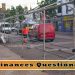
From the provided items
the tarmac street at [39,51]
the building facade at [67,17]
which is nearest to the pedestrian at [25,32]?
the tarmac street at [39,51]

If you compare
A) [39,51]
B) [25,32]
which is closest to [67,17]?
[39,51]

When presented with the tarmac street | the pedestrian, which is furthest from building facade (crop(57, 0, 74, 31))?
the pedestrian

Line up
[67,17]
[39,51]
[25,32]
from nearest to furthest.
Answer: [67,17] < [39,51] < [25,32]

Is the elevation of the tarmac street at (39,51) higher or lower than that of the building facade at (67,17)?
lower

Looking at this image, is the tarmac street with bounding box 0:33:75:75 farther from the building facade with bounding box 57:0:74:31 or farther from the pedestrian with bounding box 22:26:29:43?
the building facade with bounding box 57:0:74:31

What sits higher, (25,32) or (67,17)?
(67,17)

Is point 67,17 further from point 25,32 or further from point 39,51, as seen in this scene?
point 25,32

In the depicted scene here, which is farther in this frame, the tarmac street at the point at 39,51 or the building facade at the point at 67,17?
the tarmac street at the point at 39,51

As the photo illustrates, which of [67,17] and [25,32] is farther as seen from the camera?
[25,32]

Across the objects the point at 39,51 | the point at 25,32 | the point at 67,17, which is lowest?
the point at 39,51

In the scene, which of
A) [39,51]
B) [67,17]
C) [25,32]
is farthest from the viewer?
[25,32]

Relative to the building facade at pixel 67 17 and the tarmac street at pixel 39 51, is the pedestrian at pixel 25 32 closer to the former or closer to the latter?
the tarmac street at pixel 39 51

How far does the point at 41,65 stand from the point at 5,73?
182 centimetres

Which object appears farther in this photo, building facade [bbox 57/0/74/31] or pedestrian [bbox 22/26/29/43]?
pedestrian [bbox 22/26/29/43]
